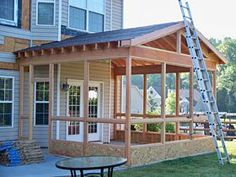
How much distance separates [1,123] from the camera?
12195 mm

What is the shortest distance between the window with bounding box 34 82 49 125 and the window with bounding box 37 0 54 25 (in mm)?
2228

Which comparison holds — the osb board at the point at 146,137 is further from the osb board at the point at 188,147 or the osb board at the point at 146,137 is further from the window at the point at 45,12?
the window at the point at 45,12

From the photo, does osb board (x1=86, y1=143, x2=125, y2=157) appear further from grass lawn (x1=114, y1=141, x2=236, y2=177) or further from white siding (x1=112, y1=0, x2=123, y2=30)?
white siding (x1=112, y1=0, x2=123, y2=30)

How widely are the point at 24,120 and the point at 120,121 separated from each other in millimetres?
4357

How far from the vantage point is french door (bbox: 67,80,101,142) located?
44.7 ft

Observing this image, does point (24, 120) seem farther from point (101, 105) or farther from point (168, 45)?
point (168, 45)

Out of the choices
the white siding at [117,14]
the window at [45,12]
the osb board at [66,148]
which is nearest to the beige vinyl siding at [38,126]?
the osb board at [66,148]

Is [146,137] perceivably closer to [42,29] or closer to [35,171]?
[42,29]

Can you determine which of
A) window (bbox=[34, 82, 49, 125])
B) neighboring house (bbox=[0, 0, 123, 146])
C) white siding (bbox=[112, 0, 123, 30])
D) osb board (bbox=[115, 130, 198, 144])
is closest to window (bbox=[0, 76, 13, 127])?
neighboring house (bbox=[0, 0, 123, 146])

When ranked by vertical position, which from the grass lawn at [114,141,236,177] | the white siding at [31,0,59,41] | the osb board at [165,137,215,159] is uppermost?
the white siding at [31,0,59,41]

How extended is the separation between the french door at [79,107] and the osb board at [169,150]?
3981 millimetres

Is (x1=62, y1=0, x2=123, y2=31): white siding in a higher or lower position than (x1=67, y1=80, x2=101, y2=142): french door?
higher

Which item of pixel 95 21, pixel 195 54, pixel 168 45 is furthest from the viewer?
pixel 95 21

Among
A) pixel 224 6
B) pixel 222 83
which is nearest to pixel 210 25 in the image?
pixel 224 6
